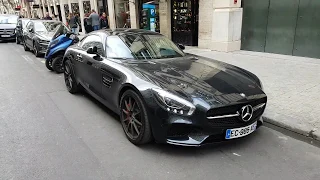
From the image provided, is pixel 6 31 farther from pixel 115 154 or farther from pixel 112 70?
pixel 115 154

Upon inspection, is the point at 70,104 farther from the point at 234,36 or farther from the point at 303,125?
the point at 234,36

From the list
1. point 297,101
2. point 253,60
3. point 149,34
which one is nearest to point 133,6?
point 253,60

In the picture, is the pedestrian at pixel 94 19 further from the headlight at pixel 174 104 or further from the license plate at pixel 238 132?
the license plate at pixel 238 132

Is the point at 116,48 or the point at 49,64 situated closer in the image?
the point at 116,48

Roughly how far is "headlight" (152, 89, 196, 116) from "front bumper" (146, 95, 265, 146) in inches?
1.9

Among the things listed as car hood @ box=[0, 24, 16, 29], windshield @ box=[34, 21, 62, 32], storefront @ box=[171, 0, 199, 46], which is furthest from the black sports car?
car hood @ box=[0, 24, 16, 29]

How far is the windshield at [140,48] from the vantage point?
4.34 metres

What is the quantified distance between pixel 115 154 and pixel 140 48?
6.15 ft

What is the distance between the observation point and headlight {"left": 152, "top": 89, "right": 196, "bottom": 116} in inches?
118

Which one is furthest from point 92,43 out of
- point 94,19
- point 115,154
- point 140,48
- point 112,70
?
point 94,19

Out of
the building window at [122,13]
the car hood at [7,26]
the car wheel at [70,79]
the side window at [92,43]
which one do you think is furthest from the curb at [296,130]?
the car hood at [7,26]

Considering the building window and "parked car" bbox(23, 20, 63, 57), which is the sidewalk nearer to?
"parked car" bbox(23, 20, 63, 57)

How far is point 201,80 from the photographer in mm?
3490

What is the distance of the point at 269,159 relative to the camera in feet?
10.6
